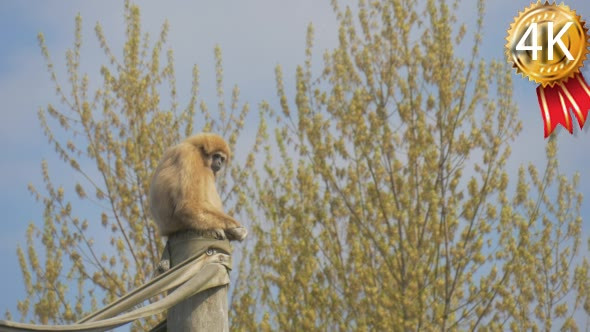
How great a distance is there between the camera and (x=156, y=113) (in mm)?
11000

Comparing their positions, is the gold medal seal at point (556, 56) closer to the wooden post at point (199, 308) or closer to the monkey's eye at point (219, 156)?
the monkey's eye at point (219, 156)

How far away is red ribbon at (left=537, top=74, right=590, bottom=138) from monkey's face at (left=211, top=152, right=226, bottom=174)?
5396 millimetres

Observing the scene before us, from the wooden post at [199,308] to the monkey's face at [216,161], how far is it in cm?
83

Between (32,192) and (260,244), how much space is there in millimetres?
2987

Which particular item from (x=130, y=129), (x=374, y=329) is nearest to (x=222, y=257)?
(x=374, y=329)

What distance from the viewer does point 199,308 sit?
4.56 metres

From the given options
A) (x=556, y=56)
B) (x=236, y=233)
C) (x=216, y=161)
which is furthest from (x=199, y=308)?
(x=556, y=56)

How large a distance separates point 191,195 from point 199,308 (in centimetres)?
64

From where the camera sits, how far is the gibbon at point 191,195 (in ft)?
15.5

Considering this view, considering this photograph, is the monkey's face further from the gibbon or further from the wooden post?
the wooden post

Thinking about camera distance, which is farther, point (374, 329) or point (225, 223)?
point (374, 329)

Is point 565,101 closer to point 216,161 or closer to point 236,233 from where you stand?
point 216,161

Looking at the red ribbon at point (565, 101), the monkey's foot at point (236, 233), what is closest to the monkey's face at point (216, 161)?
the monkey's foot at point (236, 233)

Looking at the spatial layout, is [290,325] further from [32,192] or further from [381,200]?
[32,192]
